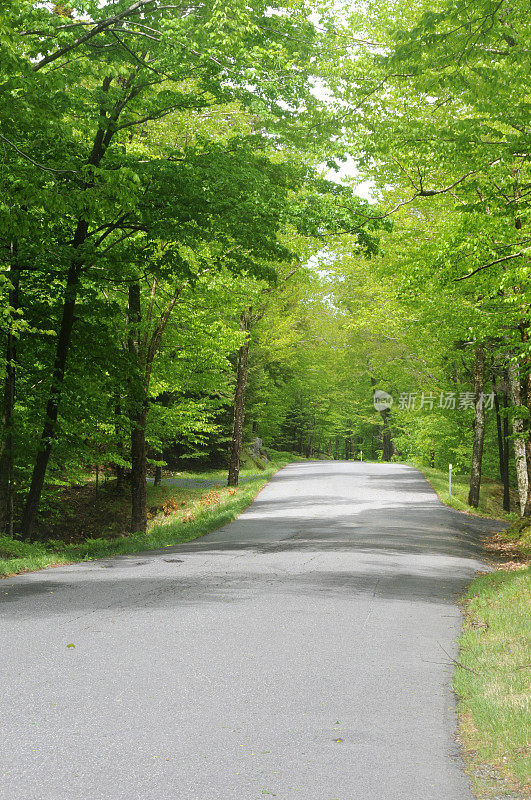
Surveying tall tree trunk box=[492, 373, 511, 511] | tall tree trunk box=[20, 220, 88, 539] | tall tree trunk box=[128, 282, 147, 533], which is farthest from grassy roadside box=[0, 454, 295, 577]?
tall tree trunk box=[492, 373, 511, 511]

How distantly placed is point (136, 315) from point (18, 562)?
802 centimetres

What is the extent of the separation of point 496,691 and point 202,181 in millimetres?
9717

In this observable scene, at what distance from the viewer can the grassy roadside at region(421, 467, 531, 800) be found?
3.92 m

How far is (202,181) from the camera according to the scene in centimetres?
1188

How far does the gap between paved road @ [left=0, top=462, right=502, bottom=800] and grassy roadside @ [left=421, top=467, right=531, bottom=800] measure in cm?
17

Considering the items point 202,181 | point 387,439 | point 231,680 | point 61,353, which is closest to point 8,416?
point 61,353

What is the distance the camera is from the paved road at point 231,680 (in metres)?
3.82

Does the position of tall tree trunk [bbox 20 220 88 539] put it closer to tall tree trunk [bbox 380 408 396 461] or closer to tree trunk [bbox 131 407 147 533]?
tree trunk [bbox 131 407 147 533]

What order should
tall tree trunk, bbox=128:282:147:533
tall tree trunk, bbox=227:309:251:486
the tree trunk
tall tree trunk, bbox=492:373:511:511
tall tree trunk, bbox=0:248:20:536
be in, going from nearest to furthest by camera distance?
tall tree trunk, bbox=0:248:20:536, tall tree trunk, bbox=128:282:147:533, the tree trunk, tall tree trunk, bbox=227:309:251:486, tall tree trunk, bbox=492:373:511:511

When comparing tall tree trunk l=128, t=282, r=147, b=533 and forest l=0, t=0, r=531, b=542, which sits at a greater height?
forest l=0, t=0, r=531, b=542

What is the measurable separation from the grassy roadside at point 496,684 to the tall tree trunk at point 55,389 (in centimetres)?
877

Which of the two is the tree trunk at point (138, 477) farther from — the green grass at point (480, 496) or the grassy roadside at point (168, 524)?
the green grass at point (480, 496)

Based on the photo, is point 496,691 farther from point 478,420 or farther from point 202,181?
point 478,420

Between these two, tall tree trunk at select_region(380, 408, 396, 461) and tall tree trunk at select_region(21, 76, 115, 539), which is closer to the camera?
tall tree trunk at select_region(21, 76, 115, 539)
